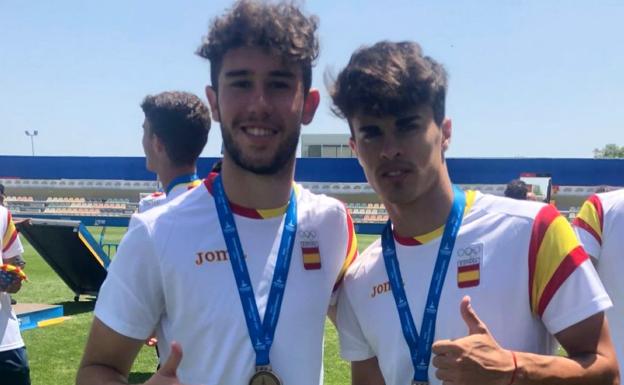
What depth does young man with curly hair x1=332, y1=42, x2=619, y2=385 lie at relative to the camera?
6.55ft

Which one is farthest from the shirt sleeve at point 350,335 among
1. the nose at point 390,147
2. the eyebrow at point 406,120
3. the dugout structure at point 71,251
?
the dugout structure at point 71,251

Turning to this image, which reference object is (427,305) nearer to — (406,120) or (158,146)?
(406,120)

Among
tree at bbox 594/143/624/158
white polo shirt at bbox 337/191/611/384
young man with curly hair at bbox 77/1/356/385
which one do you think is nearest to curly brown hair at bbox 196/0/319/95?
young man with curly hair at bbox 77/1/356/385

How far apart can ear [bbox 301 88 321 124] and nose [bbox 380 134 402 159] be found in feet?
1.03

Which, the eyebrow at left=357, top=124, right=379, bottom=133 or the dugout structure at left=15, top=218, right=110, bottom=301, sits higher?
the eyebrow at left=357, top=124, right=379, bottom=133

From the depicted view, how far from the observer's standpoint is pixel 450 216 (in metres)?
2.29

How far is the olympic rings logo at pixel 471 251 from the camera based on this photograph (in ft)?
7.17

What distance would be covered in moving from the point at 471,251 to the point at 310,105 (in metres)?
0.78

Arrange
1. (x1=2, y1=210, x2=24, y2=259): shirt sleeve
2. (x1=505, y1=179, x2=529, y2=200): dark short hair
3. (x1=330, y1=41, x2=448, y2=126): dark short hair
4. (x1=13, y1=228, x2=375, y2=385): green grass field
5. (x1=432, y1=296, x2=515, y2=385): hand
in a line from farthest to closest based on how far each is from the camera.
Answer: (x1=505, y1=179, x2=529, y2=200): dark short hair, (x1=13, y1=228, x2=375, y2=385): green grass field, (x1=2, y1=210, x2=24, y2=259): shirt sleeve, (x1=330, y1=41, x2=448, y2=126): dark short hair, (x1=432, y1=296, x2=515, y2=385): hand

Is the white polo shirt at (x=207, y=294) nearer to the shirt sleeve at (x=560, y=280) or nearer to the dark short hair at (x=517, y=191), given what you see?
the shirt sleeve at (x=560, y=280)

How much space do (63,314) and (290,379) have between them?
32.0 ft

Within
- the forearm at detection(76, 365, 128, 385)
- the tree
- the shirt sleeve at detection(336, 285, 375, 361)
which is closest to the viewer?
the forearm at detection(76, 365, 128, 385)

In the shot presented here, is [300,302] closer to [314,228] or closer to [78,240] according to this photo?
[314,228]

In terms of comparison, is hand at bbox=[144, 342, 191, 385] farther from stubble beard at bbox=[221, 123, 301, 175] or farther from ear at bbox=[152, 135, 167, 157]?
ear at bbox=[152, 135, 167, 157]
